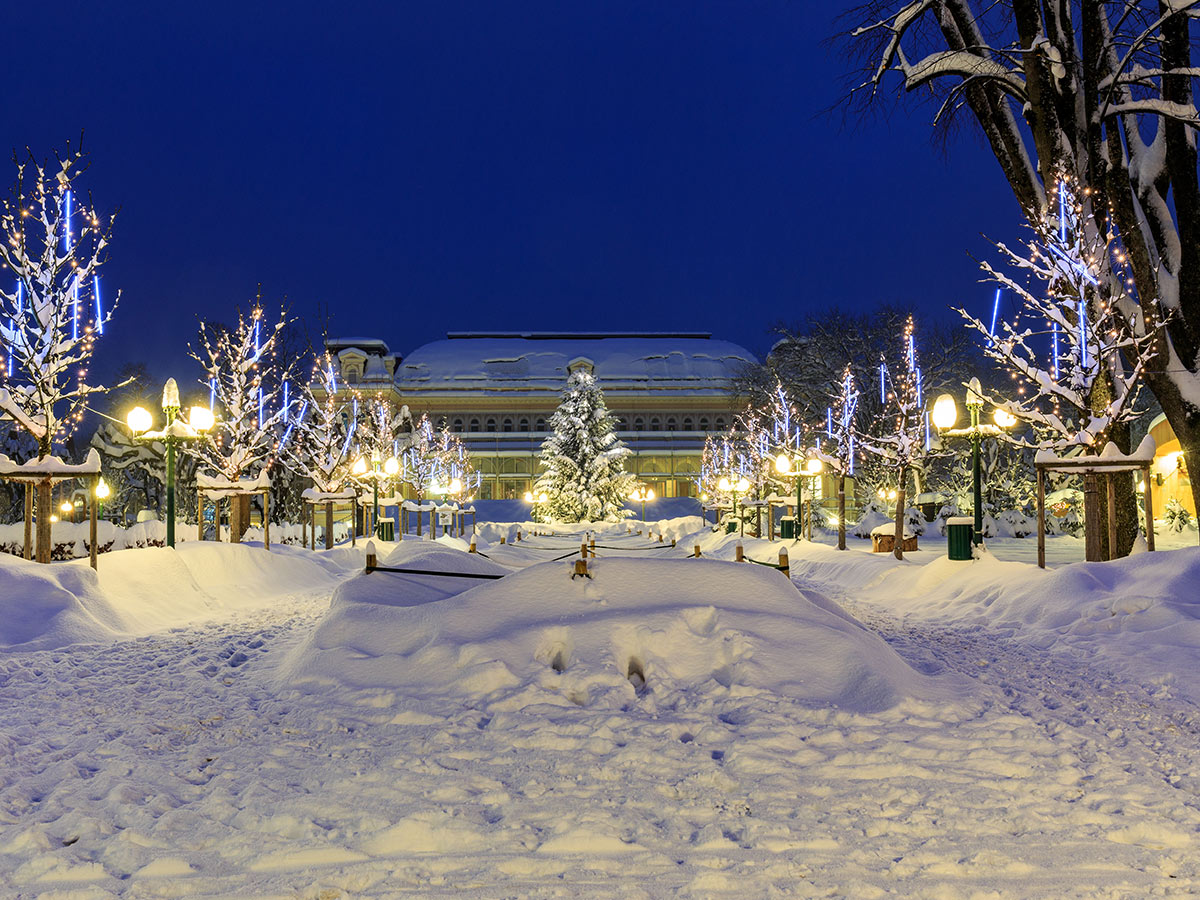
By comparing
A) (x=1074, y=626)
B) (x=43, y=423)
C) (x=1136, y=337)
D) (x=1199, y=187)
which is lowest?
(x=1074, y=626)

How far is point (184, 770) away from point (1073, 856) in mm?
4676

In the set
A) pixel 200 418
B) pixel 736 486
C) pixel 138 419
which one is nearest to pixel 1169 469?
pixel 736 486

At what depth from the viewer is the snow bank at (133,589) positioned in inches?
380

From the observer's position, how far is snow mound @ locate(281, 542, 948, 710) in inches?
260

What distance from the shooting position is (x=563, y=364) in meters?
81.4

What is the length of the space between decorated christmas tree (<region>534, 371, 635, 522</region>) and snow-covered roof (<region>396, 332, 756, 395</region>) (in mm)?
20545

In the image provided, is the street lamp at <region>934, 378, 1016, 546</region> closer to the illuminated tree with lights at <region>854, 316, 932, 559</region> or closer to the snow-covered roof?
the illuminated tree with lights at <region>854, 316, 932, 559</region>

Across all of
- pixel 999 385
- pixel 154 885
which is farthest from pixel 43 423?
pixel 999 385

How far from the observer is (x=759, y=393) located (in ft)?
160

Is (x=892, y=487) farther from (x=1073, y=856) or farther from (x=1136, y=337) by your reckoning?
(x=1073, y=856)

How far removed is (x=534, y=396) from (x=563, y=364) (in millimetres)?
6021

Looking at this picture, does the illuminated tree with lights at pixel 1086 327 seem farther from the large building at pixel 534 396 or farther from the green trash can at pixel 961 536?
the large building at pixel 534 396

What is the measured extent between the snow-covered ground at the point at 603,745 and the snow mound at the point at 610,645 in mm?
27

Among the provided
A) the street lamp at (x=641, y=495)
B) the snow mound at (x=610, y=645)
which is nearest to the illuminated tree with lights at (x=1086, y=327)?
the snow mound at (x=610, y=645)
